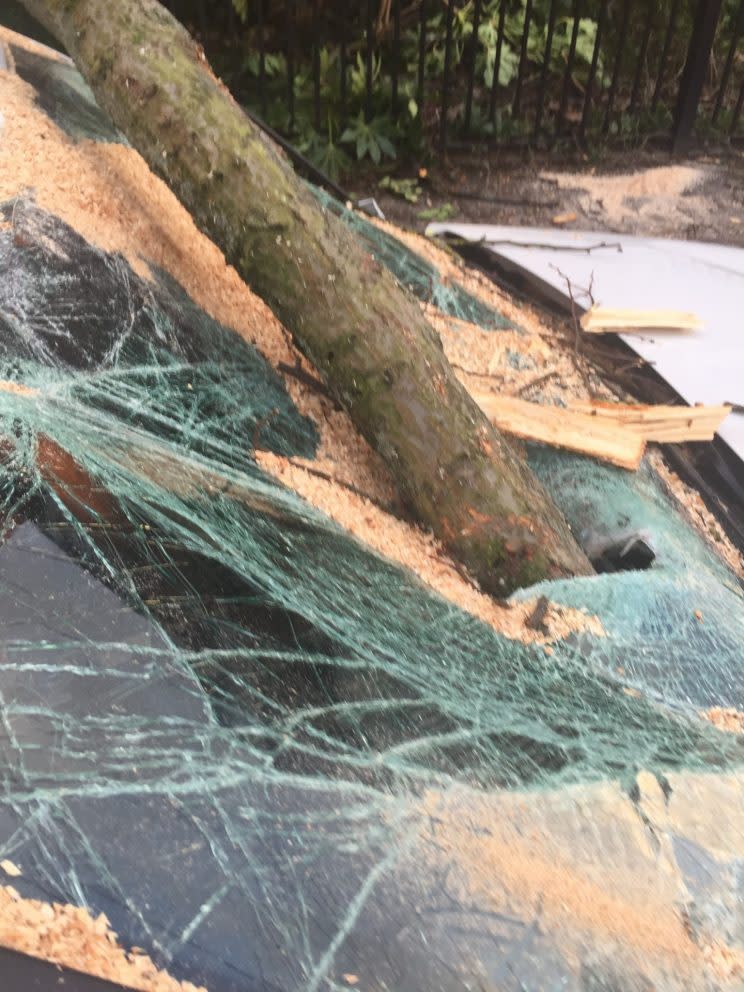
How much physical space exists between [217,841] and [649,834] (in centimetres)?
63

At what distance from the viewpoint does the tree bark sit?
205 cm

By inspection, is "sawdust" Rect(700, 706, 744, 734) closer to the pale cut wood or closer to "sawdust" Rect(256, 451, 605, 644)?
"sawdust" Rect(256, 451, 605, 644)

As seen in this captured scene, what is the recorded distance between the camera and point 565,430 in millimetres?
2662

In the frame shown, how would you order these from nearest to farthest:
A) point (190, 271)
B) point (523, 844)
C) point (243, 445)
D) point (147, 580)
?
point (523, 844) < point (147, 580) < point (243, 445) < point (190, 271)

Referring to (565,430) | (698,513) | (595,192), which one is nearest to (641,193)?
(595,192)

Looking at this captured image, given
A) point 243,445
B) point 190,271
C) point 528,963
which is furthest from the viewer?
point 190,271

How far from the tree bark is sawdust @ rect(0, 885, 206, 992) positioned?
1124 millimetres

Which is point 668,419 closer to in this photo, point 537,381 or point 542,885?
point 537,381

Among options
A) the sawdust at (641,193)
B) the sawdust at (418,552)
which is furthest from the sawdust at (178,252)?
the sawdust at (641,193)

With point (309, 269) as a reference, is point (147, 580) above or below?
below

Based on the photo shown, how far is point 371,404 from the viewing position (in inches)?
83.0

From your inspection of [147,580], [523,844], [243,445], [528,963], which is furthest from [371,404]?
[528,963]

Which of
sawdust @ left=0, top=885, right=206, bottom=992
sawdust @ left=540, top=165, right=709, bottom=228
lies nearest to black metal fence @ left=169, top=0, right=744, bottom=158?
sawdust @ left=540, top=165, right=709, bottom=228

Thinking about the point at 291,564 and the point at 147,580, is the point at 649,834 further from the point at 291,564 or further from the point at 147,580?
the point at 147,580
